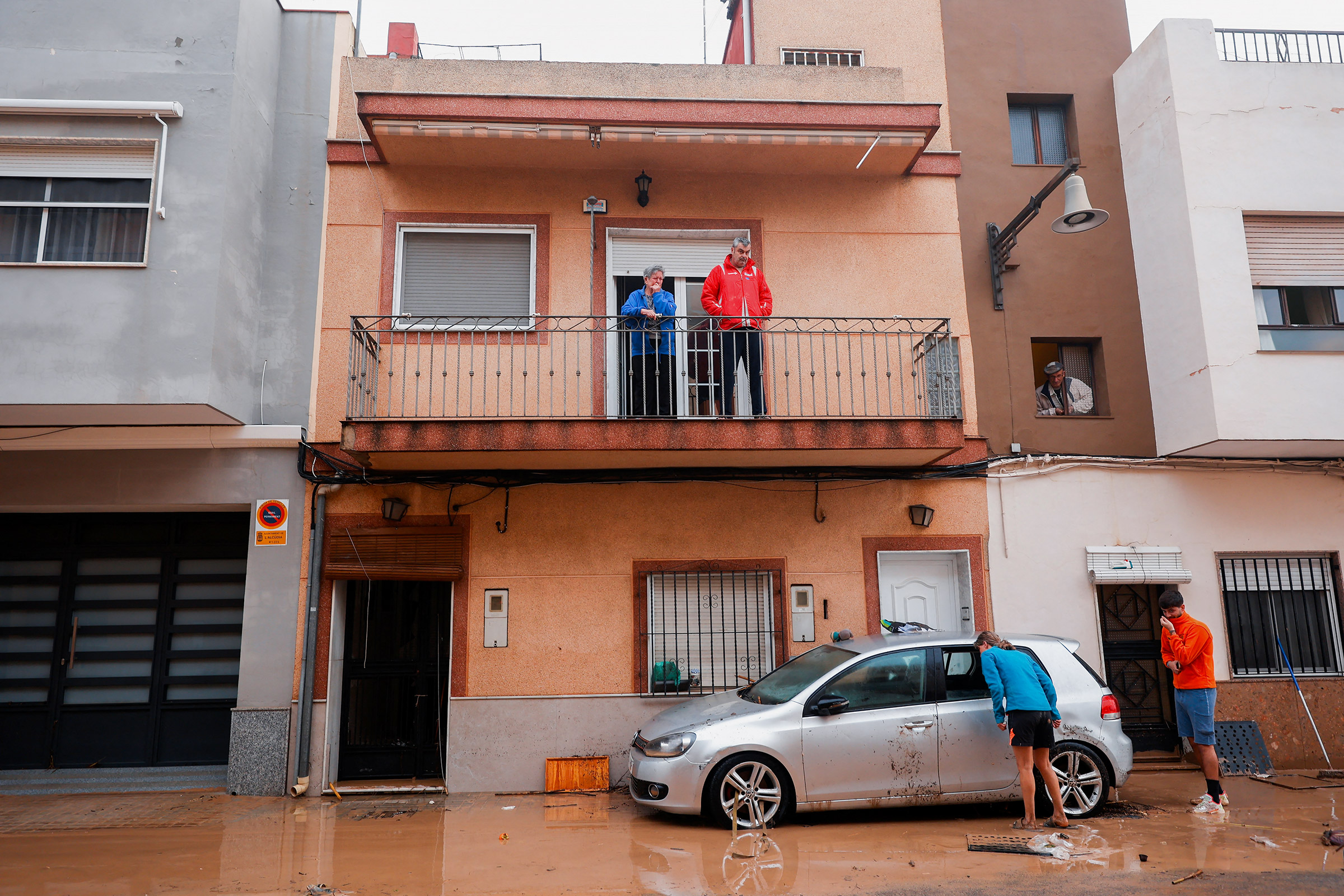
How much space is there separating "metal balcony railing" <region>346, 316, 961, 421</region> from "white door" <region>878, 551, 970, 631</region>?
1.53 m

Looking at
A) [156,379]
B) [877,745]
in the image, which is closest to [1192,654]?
[877,745]

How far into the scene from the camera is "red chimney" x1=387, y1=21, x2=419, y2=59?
988 centimetres

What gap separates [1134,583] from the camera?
8.62m

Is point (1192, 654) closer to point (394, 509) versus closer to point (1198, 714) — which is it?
point (1198, 714)

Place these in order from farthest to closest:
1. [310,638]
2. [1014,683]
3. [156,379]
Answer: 1. [310,638]
2. [156,379]
3. [1014,683]

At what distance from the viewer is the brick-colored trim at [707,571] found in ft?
26.8

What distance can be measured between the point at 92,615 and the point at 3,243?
12.5 ft

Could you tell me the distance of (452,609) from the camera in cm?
819

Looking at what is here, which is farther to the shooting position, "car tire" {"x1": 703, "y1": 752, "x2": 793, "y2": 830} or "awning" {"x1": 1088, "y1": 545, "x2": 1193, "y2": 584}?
"awning" {"x1": 1088, "y1": 545, "x2": 1193, "y2": 584}

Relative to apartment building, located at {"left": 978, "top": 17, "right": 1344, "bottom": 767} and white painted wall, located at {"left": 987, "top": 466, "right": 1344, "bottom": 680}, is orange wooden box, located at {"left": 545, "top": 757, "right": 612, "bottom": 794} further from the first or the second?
apartment building, located at {"left": 978, "top": 17, "right": 1344, "bottom": 767}

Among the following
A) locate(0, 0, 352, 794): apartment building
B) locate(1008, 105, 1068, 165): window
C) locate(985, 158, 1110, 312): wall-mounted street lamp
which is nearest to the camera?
locate(0, 0, 352, 794): apartment building

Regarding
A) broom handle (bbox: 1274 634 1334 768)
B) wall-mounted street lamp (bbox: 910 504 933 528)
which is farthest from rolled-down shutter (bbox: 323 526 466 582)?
broom handle (bbox: 1274 634 1334 768)

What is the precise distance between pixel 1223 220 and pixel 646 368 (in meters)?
6.13

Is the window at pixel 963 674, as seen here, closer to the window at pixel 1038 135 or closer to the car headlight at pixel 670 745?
the car headlight at pixel 670 745
